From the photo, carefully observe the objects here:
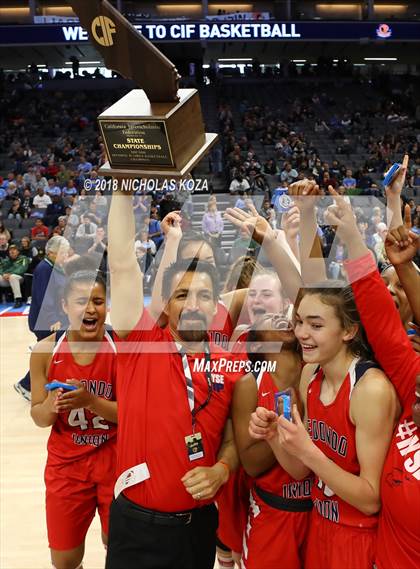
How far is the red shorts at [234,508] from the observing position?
228 centimetres

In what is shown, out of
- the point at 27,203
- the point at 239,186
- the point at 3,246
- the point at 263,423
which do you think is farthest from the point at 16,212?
the point at 263,423

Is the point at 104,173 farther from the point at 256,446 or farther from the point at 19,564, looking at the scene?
the point at 19,564

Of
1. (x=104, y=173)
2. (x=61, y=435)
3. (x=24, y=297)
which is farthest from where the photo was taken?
(x=24, y=297)

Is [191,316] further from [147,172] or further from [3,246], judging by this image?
[3,246]

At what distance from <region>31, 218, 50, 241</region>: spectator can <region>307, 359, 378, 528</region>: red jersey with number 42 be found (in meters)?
9.63

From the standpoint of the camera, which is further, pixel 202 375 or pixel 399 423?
pixel 202 375

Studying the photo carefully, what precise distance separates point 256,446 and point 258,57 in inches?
1024

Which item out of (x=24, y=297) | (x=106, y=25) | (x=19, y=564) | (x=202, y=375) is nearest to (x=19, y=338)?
(x=24, y=297)

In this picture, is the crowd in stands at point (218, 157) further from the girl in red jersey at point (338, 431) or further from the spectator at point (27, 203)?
A: the girl in red jersey at point (338, 431)

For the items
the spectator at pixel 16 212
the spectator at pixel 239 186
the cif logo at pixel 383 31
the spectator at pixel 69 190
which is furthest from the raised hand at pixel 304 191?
the cif logo at pixel 383 31

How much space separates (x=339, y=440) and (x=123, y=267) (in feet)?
Answer: 2.72

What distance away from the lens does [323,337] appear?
173 centimetres

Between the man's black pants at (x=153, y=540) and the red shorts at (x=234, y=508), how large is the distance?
18.2 inches

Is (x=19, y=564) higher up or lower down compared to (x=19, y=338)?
higher up
